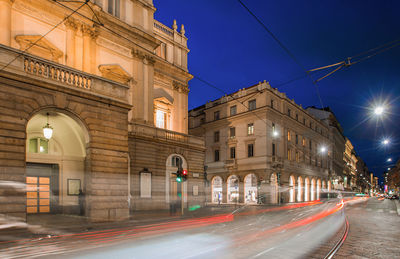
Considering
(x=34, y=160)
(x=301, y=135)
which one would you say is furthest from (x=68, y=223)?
(x=301, y=135)

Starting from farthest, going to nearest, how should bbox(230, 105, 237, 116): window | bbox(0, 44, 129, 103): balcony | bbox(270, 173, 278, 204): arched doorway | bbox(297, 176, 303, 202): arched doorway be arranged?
bbox(297, 176, 303, 202): arched doorway → bbox(230, 105, 237, 116): window → bbox(270, 173, 278, 204): arched doorway → bbox(0, 44, 129, 103): balcony

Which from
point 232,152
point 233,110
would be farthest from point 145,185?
point 233,110

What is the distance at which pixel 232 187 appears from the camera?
4459cm

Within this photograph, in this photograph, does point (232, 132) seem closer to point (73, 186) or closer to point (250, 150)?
point (250, 150)

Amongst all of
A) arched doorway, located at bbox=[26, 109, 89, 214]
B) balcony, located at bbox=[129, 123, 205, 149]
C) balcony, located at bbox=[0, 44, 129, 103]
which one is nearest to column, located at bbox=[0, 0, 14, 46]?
arched doorway, located at bbox=[26, 109, 89, 214]

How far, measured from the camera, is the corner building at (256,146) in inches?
1588

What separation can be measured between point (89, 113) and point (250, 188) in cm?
3195

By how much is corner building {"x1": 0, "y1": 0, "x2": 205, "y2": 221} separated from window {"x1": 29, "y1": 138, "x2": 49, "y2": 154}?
5 centimetres

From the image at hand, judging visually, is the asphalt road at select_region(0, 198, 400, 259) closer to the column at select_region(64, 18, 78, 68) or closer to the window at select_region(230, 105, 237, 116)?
the column at select_region(64, 18, 78, 68)

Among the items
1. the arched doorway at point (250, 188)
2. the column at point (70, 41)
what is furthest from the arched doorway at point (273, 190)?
the column at point (70, 41)

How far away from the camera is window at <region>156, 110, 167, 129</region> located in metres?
27.4

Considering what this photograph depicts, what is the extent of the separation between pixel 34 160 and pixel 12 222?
17.9 feet

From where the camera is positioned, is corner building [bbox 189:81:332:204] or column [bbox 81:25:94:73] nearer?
column [bbox 81:25:94:73]

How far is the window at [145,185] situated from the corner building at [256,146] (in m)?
16.1
